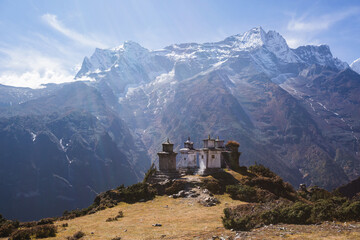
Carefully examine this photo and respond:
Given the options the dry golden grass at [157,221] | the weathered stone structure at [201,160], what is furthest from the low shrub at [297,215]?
the weathered stone structure at [201,160]

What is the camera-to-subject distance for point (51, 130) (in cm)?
19275

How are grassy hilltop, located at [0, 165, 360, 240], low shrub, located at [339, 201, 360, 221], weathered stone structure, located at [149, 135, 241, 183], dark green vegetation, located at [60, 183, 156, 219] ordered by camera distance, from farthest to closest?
weathered stone structure, located at [149, 135, 241, 183] → dark green vegetation, located at [60, 183, 156, 219] → low shrub, located at [339, 201, 360, 221] → grassy hilltop, located at [0, 165, 360, 240]

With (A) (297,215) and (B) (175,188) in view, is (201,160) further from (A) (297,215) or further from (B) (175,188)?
(A) (297,215)

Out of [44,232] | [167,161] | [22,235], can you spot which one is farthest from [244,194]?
[22,235]

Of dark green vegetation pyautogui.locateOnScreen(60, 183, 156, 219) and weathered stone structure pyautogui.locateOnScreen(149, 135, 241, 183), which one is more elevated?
weathered stone structure pyautogui.locateOnScreen(149, 135, 241, 183)

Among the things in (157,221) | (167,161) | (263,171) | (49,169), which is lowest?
(49,169)

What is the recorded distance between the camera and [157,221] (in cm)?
2175

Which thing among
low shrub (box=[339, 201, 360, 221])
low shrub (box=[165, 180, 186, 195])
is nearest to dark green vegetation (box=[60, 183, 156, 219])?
low shrub (box=[165, 180, 186, 195])

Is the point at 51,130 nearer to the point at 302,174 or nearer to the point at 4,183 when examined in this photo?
the point at 4,183

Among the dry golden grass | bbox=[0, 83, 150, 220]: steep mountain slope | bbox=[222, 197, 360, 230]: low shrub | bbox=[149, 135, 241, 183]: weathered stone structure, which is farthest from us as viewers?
bbox=[0, 83, 150, 220]: steep mountain slope

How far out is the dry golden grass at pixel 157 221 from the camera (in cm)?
1766

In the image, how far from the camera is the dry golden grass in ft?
57.9

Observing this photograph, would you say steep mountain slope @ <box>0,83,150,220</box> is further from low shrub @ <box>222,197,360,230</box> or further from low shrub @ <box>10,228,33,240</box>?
low shrub @ <box>222,197,360,230</box>

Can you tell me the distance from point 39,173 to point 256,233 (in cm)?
16655
